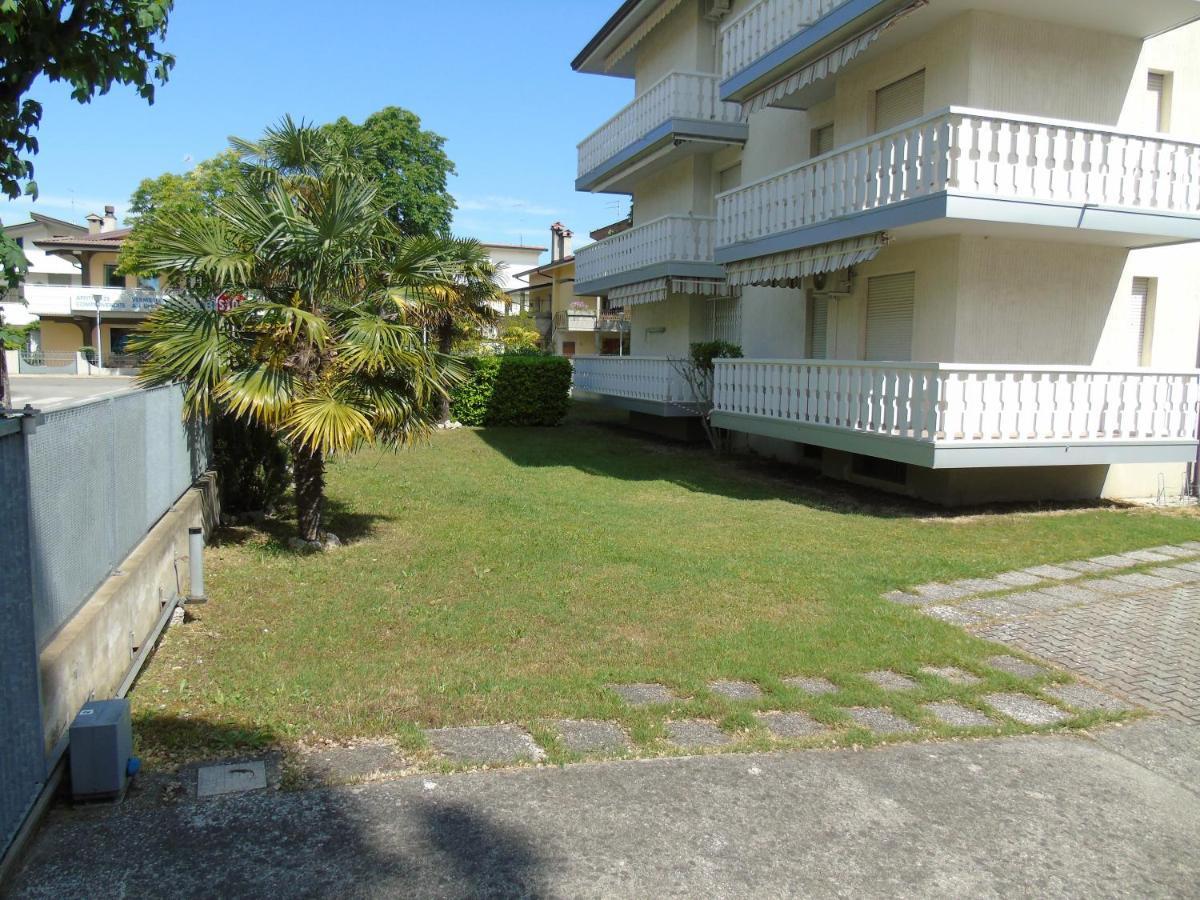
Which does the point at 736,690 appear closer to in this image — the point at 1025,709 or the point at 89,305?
the point at 1025,709

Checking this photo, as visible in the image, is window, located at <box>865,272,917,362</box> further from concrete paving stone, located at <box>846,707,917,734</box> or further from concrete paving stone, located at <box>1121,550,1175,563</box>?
concrete paving stone, located at <box>846,707,917,734</box>

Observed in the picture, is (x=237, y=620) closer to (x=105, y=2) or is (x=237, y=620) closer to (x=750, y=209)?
(x=105, y=2)

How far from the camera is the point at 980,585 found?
8336 millimetres

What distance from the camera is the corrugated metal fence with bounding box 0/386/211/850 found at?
345 centimetres

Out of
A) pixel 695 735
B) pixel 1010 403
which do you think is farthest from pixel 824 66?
pixel 695 735

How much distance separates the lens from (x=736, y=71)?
1541 centimetres

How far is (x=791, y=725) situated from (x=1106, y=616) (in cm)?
385

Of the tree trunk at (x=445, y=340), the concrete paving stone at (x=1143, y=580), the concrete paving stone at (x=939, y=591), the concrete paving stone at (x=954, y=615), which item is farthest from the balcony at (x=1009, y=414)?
the tree trunk at (x=445, y=340)

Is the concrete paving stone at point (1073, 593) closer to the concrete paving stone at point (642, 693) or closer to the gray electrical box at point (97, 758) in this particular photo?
the concrete paving stone at point (642, 693)

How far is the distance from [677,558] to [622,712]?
3971 millimetres

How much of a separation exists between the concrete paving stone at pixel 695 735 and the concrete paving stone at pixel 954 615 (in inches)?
122

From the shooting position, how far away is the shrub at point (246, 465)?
1025cm

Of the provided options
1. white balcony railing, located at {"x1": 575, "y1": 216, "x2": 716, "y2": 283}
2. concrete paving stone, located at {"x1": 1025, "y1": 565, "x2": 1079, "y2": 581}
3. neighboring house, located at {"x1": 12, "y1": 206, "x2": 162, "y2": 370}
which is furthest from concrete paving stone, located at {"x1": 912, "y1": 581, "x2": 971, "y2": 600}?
neighboring house, located at {"x1": 12, "y1": 206, "x2": 162, "y2": 370}

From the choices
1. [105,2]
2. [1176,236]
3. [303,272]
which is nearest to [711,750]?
[105,2]
